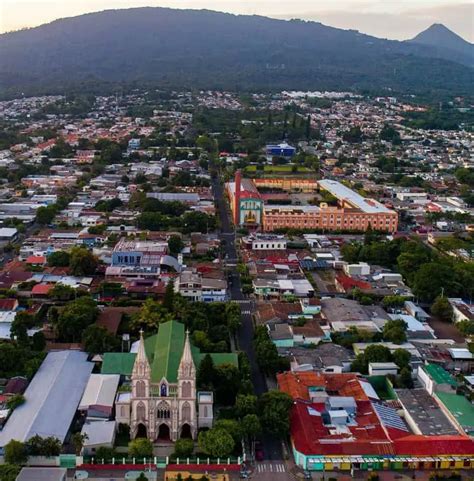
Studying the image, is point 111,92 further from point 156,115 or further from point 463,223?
point 463,223

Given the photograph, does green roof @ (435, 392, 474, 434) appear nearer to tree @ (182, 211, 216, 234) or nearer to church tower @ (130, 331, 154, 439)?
church tower @ (130, 331, 154, 439)

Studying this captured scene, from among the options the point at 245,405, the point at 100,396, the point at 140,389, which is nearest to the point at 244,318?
the point at 245,405

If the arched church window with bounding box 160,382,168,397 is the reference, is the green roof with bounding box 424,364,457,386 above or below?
below

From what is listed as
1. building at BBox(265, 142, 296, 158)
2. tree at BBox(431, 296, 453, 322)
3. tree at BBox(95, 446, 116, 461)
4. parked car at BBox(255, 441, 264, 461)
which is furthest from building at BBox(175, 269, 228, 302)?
building at BBox(265, 142, 296, 158)

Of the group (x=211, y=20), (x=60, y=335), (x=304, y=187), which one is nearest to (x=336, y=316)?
(x=60, y=335)

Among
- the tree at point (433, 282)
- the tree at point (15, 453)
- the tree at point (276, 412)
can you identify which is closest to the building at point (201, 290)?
the tree at point (433, 282)

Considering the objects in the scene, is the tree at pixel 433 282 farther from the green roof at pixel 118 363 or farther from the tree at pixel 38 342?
the tree at pixel 38 342

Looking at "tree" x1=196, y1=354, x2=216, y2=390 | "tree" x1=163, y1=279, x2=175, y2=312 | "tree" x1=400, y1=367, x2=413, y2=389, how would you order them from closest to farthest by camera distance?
"tree" x1=196, y1=354, x2=216, y2=390 < "tree" x1=400, y1=367, x2=413, y2=389 < "tree" x1=163, y1=279, x2=175, y2=312
